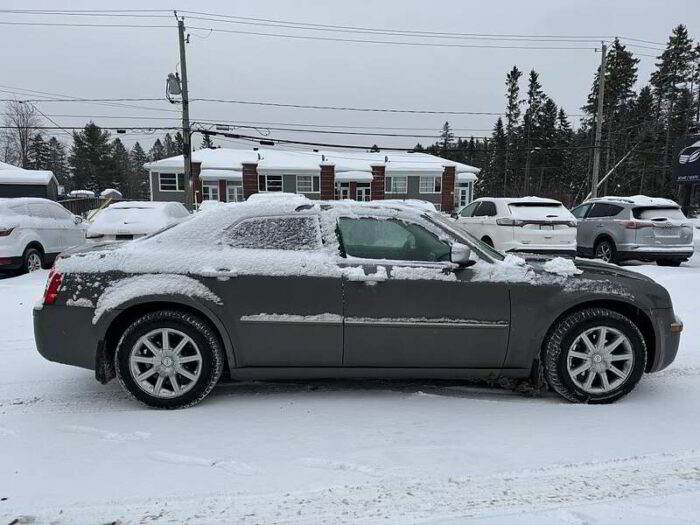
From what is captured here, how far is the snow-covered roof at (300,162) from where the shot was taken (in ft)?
126

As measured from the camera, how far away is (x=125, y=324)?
12.1 feet

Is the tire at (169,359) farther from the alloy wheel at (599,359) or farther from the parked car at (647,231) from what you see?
the parked car at (647,231)

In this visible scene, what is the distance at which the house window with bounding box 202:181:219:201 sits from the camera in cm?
3834

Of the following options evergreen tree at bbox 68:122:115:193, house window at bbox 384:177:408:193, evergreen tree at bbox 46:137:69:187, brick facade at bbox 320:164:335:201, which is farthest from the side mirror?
evergreen tree at bbox 46:137:69:187

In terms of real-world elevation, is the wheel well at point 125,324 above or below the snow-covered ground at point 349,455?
above

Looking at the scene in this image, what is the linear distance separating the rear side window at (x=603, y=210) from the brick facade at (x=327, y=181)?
1127 inches

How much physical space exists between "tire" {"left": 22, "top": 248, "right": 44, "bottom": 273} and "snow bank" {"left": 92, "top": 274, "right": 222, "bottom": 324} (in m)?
8.08

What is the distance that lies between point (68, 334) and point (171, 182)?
37325 millimetres

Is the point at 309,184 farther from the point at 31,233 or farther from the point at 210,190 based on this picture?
the point at 31,233

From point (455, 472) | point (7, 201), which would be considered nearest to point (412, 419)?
point (455, 472)

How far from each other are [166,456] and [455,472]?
177 centimetres

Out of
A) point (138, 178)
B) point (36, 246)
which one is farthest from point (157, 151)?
point (36, 246)

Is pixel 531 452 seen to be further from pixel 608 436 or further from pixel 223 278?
pixel 223 278

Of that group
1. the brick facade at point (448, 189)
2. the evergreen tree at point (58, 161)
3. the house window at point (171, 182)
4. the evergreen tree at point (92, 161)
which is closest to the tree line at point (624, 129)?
the brick facade at point (448, 189)
